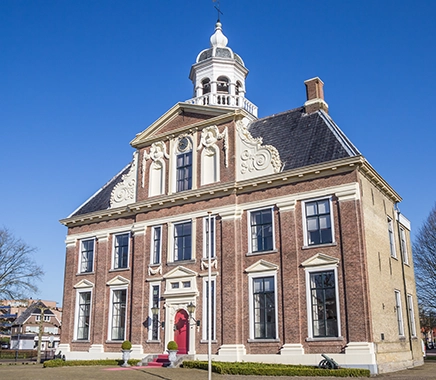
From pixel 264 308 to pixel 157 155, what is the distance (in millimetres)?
11979

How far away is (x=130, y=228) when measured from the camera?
30031 millimetres

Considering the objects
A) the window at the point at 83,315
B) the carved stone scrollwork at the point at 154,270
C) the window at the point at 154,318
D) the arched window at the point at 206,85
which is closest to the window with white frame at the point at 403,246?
the carved stone scrollwork at the point at 154,270

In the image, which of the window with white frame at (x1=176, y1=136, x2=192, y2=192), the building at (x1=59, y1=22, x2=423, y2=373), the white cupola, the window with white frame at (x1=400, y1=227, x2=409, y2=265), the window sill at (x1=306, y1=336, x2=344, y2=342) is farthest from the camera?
the white cupola

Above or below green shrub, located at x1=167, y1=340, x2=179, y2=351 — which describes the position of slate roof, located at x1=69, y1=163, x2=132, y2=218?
above

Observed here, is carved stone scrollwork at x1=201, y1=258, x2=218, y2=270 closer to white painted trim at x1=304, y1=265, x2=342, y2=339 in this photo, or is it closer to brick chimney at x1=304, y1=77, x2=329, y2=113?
white painted trim at x1=304, y1=265, x2=342, y2=339

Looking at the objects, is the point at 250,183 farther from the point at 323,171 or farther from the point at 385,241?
the point at 385,241

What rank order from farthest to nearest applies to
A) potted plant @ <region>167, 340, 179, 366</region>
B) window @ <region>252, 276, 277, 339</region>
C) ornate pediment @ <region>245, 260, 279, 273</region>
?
potted plant @ <region>167, 340, 179, 366</region>
ornate pediment @ <region>245, 260, 279, 273</region>
window @ <region>252, 276, 277, 339</region>

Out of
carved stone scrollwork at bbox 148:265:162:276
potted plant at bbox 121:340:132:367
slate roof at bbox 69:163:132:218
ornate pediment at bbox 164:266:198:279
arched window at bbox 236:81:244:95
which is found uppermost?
arched window at bbox 236:81:244:95

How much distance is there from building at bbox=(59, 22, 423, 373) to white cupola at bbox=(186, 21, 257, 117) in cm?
10

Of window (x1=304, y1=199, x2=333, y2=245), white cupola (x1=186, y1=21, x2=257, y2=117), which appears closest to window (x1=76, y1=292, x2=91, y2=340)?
white cupola (x1=186, y1=21, x2=257, y2=117)

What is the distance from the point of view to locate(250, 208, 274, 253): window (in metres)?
24.4

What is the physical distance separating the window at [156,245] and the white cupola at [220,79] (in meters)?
8.93

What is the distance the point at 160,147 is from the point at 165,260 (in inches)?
285

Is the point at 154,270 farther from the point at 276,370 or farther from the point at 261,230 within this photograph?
the point at 276,370
